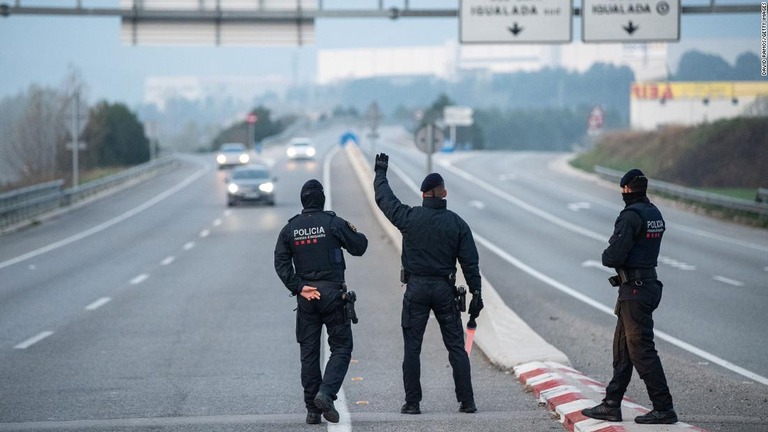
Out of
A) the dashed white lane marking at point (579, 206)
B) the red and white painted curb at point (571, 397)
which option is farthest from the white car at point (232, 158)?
the red and white painted curb at point (571, 397)

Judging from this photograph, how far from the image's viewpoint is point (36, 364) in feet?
43.5

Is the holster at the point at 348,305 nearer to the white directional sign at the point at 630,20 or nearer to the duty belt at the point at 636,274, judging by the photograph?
the duty belt at the point at 636,274

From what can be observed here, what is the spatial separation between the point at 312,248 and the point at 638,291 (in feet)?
8.67

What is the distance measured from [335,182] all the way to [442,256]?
49.9 meters

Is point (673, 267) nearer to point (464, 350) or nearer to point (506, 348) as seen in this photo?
point (506, 348)

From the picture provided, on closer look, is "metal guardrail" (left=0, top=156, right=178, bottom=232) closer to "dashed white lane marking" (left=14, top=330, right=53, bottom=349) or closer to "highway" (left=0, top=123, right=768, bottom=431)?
"highway" (left=0, top=123, right=768, bottom=431)

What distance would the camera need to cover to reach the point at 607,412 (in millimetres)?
8516

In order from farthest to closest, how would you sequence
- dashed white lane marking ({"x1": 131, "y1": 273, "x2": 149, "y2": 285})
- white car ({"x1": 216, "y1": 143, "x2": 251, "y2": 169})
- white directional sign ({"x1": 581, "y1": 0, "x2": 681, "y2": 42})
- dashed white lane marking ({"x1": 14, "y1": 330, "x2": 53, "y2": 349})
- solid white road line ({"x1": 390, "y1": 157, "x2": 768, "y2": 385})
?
white car ({"x1": 216, "y1": 143, "x2": 251, "y2": 169}), dashed white lane marking ({"x1": 131, "y1": 273, "x2": 149, "y2": 285}), white directional sign ({"x1": 581, "y1": 0, "x2": 681, "y2": 42}), dashed white lane marking ({"x1": 14, "y1": 330, "x2": 53, "y2": 349}), solid white road line ({"x1": 390, "y1": 157, "x2": 768, "y2": 385})

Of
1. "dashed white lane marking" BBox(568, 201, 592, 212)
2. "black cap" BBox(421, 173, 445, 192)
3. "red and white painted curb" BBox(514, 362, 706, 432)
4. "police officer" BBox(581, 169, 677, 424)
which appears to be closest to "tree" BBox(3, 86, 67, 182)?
"dashed white lane marking" BBox(568, 201, 592, 212)

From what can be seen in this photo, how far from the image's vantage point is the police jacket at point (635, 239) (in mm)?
8438

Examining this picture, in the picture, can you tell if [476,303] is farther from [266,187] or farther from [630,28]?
[266,187]

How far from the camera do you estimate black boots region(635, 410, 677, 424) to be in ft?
27.2

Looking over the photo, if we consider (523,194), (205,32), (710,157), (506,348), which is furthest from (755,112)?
(506,348)

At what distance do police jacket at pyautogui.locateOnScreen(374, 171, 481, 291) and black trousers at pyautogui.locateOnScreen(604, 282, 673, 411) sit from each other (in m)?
1.32
